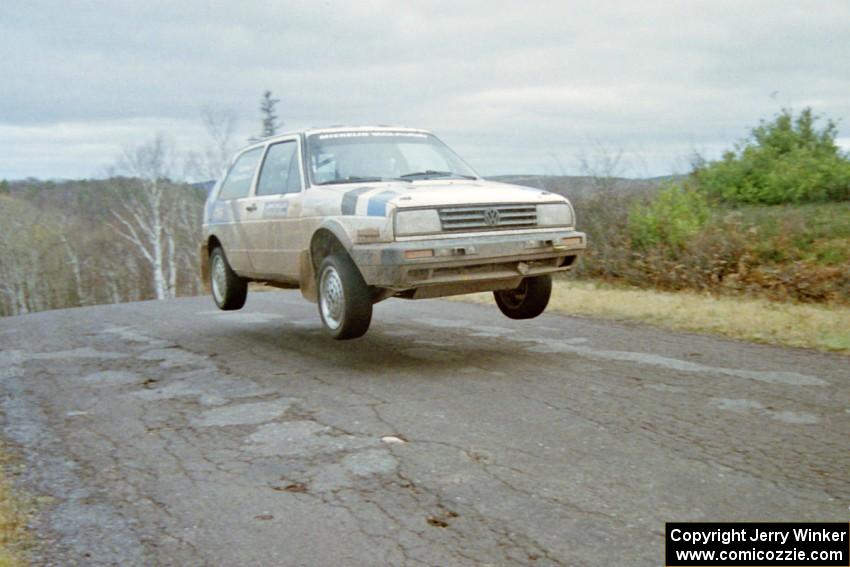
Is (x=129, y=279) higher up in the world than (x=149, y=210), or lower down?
lower down

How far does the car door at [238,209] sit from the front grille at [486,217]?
2.76m

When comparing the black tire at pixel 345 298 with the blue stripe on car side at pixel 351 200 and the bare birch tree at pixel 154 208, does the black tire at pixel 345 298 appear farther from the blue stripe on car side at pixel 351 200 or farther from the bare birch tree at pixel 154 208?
the bare birch tree at pixel 154 208

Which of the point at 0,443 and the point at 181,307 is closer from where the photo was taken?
the point at 0,443

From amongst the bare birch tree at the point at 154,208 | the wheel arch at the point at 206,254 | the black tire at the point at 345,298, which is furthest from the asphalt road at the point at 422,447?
the bare birch tree at the point at 154,208

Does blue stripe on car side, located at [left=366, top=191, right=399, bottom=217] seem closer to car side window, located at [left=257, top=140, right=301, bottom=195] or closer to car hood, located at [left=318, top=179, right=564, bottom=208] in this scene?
car hood, located at [left=318, top=179, right=564, bottom=208]

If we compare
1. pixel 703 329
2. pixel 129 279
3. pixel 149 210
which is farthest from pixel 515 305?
pixel 129 279

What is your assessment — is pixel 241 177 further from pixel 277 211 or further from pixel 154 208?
pixel 154 208

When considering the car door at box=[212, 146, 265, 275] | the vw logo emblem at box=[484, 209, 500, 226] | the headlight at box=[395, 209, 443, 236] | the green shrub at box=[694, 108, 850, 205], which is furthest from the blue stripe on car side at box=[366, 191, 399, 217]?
the green shrub at box=[694, 108, 850, 205]

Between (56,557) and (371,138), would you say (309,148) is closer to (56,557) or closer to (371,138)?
(371,138)

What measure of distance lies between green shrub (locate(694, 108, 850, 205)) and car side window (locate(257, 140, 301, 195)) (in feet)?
30.2

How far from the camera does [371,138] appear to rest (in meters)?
7.96

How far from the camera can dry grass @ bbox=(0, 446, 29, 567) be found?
3.18 m

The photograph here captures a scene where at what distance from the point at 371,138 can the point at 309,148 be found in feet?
1.97

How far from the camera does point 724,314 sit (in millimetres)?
9102
